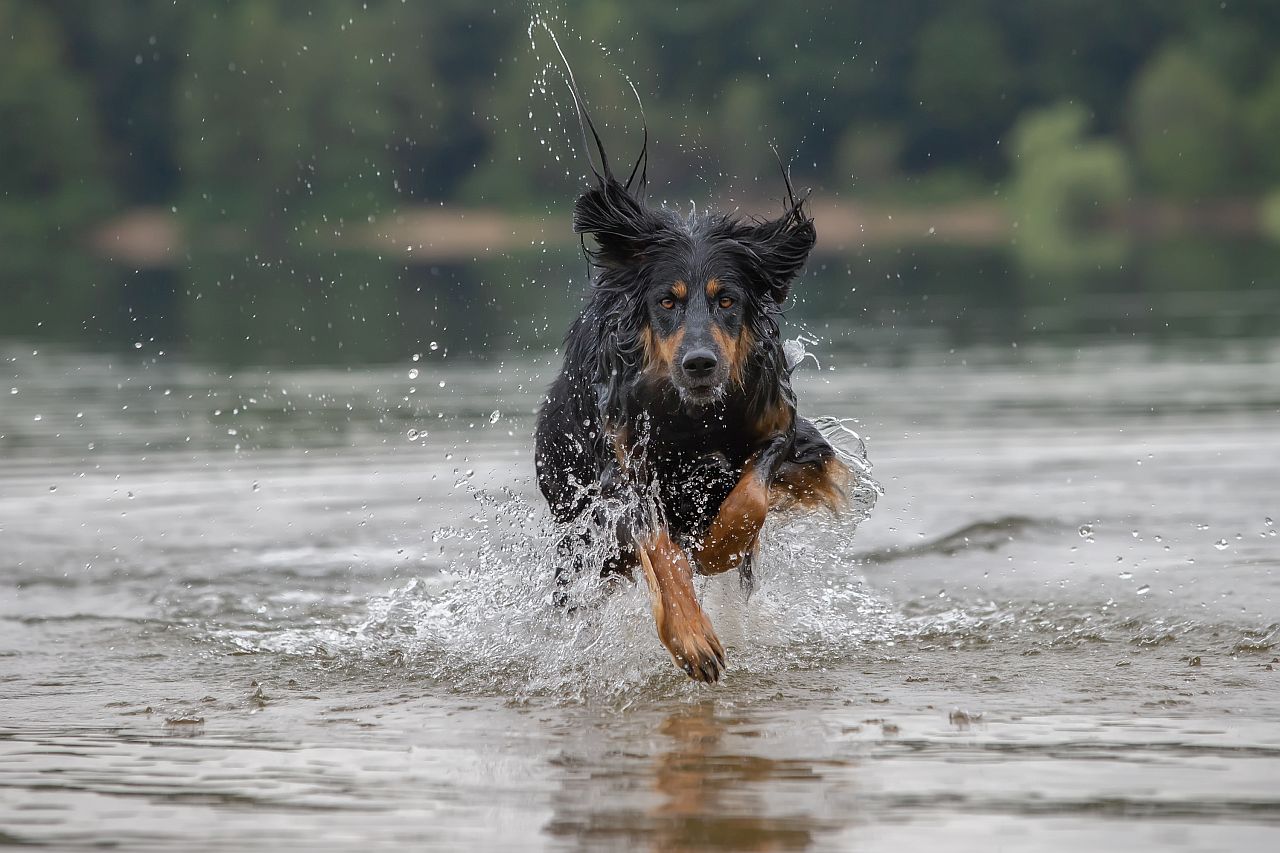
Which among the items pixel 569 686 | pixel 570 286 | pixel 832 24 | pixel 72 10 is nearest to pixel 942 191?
pixel 832 24

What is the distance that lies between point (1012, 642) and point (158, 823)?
11.4 ft

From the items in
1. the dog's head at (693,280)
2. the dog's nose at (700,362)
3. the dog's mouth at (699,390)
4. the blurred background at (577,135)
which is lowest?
the dog's mouth at (699,390)

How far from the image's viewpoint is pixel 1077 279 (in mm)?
28594

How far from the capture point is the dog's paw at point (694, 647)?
5.77 metres

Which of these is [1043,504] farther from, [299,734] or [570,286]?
[570,286]

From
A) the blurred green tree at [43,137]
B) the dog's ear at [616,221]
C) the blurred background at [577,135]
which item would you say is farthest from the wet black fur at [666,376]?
the blurred green tree at [43,137]

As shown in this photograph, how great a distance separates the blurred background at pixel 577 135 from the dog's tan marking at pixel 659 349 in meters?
29.7

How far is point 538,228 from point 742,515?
49.9 meters

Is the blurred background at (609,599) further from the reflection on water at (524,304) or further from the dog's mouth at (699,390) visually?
the dog's mouth at (699,390)

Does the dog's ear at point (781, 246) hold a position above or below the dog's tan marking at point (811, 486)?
above

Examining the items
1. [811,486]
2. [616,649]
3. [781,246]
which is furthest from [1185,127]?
[616,649]

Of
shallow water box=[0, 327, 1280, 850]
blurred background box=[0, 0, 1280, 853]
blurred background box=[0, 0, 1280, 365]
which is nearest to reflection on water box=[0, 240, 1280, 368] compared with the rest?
blurred background box=[0, 0, 1280, 853]

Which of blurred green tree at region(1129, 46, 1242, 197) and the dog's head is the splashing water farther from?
blurred green tree at region(1129, 46, 1242, 197)

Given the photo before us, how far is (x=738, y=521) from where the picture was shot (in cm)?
629
